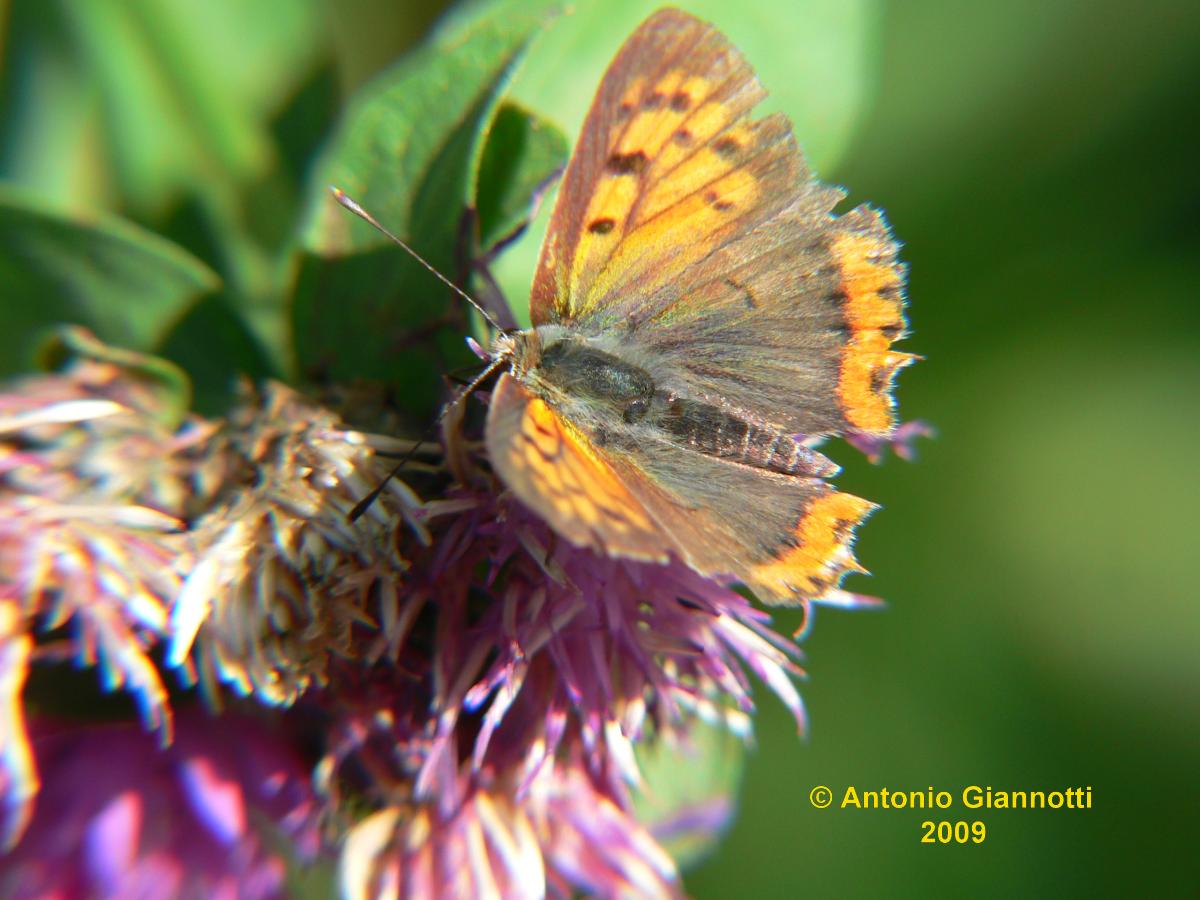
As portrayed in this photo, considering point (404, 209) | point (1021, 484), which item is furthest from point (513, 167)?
point (1021, 484)

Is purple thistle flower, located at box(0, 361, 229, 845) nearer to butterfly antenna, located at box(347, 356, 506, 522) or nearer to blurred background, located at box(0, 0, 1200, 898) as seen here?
butterfly antenna, located at box(347, 356, 506, 522)

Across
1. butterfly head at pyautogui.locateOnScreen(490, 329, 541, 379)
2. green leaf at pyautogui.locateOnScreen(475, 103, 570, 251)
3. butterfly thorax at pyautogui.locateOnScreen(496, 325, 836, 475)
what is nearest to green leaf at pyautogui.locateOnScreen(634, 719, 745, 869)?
butterfly thorax at pyautogui.locateOnScreen(496, 325, 836, 475)

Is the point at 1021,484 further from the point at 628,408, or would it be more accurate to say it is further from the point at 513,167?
the point at 513,167

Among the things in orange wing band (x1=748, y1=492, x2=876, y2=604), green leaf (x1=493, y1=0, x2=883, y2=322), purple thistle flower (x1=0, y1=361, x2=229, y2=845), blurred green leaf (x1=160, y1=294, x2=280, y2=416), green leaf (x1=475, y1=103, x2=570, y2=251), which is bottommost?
purple thistle flower (x1=0, y1=361, x2=229, y2=845)

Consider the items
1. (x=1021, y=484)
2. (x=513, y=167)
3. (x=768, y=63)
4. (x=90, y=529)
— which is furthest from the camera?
(x=1021, y=484)

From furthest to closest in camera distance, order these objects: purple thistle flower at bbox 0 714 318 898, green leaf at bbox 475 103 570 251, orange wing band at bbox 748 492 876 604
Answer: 1. green leaf at bbox 475 103 570 251
2. purple thistle flower at bbox 0 714 318 898
3. orange wing band at bbox 748 492 876 604

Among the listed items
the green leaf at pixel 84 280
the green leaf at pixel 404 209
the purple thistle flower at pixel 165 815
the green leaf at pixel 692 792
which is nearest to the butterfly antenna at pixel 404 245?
the green leaf at pixel 404 209

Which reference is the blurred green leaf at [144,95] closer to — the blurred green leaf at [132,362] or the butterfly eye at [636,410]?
the blurred green leaf at [132,362]
